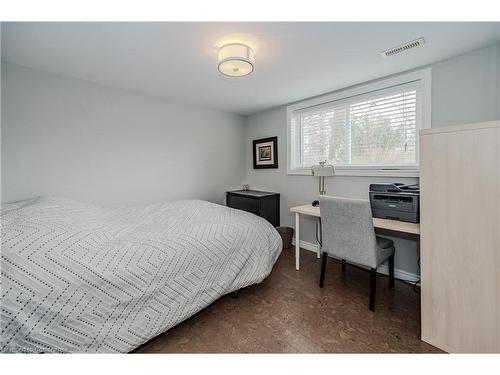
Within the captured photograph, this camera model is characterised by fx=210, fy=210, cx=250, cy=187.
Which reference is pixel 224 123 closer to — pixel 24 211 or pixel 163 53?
pixel 163 53

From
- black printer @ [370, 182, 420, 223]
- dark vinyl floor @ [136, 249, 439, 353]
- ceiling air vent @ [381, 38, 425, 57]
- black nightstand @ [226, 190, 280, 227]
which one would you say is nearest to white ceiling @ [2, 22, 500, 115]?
ceiling air vent @ [381, 38, 425, 57]

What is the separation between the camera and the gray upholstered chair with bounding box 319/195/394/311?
1.74 m

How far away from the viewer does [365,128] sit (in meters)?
2.52

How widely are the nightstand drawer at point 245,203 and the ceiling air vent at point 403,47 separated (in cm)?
217

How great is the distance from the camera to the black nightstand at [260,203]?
314 centimetres

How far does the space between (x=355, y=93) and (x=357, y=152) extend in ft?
2.28

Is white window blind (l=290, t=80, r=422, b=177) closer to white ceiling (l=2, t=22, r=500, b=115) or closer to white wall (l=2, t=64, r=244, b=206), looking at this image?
white ceiling (l=2, t=22, r=500, b=115)

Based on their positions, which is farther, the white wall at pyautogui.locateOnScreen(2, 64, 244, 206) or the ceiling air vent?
the white wall at pyautogui.locateOnScreen(2, 64, 244, 206)

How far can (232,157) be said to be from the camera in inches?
148

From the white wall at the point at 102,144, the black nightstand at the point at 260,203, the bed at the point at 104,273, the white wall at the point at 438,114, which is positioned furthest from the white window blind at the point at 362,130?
the bed at the point at 104,273

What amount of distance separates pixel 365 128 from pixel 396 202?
108cm

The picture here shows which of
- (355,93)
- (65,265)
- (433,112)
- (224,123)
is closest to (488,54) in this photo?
(433,112)

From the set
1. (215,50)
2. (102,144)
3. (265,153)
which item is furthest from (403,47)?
(102,144)

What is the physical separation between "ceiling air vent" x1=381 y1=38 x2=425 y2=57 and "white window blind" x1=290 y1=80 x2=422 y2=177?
1.71ft
